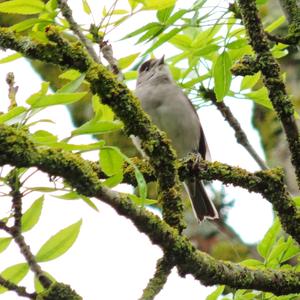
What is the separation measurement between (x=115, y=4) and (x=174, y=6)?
347 millimetres

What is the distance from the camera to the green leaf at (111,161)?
7.80 ft

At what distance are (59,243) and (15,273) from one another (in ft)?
0.51

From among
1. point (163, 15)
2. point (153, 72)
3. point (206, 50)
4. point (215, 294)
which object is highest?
point (153, 72)

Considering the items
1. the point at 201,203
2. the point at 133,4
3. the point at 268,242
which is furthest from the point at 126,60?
the point at 201,203

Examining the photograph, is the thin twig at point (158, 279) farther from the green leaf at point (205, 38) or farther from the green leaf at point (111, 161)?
the green leaf at point (205, 38)

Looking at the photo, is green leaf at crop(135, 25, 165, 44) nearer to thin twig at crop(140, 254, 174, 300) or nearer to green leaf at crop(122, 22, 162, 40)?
green leaf at crop(122, 22, 162, 40)

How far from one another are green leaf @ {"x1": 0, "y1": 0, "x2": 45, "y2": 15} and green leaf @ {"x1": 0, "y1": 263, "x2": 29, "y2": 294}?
102 cm

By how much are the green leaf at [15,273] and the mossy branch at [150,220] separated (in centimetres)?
30

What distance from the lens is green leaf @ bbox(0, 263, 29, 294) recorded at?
2.31m

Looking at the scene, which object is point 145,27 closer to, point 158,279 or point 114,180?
point 114,180

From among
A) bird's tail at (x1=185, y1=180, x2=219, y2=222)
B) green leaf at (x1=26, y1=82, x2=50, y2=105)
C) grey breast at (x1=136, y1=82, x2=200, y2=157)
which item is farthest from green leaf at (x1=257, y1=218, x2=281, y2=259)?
grey breast at (x1=136, y1=82, x2=200, y2=157)

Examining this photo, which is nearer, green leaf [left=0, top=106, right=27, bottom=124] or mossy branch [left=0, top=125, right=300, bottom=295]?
mossy branch [left=0, top=125, right=300, bottom=295]

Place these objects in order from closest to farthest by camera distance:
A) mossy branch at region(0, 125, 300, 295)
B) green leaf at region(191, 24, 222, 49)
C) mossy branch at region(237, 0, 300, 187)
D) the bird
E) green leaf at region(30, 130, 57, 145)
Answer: mossy branch at region(0, 125, 300, 295) < green leaf at region(30, 130, 57, 145) < mossy branch at region(237, 0, 300, 187) < green leaf at region(191, 24, 222, 49) < the bird

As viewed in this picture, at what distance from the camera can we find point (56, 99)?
2188mm
